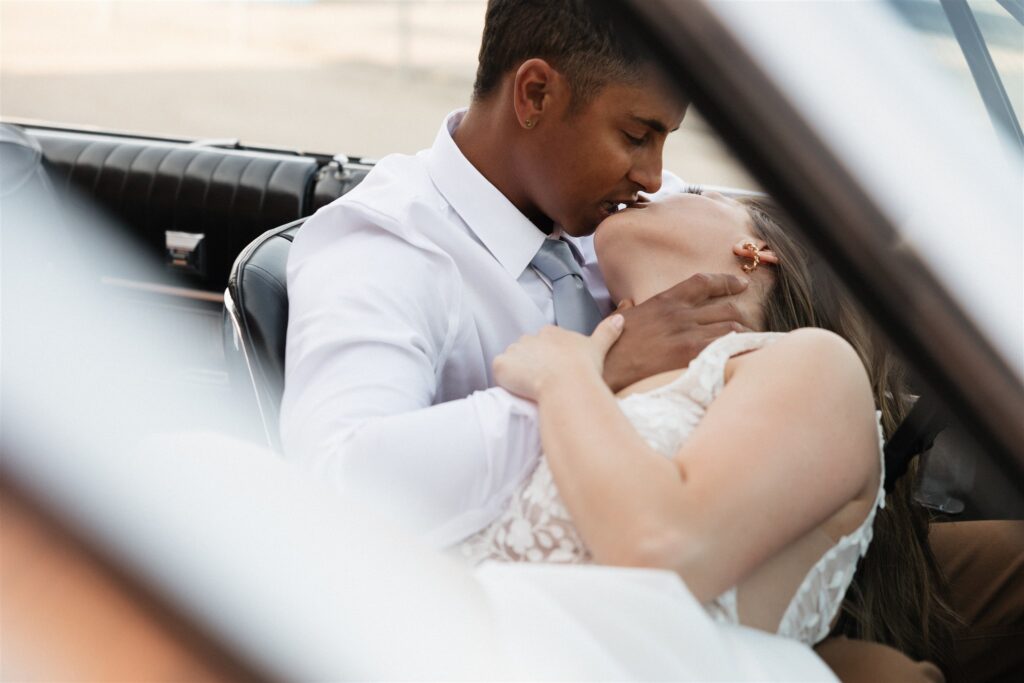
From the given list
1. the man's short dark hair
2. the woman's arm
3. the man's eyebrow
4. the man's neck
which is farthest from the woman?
the man's neck

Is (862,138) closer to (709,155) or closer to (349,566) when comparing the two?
(709,155)

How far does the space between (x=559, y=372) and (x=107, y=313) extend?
81.7 inches

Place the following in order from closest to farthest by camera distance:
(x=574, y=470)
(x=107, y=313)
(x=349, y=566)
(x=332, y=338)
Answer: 1. (x=349, y=566)
2. (x=574, y=470)
3. (x=332, y=338)
4. (x=107, y=313)

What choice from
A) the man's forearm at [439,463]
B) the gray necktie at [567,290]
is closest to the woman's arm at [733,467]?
the man's forearm at [439,463]

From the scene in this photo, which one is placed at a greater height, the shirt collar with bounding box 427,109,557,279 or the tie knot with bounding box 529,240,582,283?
the shirt collar with bounding box 427,109,557,279

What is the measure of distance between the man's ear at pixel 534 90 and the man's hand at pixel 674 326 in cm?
38

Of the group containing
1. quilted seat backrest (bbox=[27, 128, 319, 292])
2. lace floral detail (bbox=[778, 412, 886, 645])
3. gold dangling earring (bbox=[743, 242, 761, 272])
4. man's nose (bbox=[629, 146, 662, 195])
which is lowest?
quilted seat backrest (bbox=[27, 128, 319, 292])

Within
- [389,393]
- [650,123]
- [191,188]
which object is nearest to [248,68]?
[191,188]

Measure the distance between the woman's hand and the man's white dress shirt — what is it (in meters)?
0.03

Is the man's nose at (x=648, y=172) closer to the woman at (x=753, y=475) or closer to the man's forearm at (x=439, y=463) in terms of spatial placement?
the woman at (x=753, y=475)

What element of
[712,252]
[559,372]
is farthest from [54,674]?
[712,252]

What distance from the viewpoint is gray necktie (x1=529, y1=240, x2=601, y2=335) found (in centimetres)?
Answer: 161

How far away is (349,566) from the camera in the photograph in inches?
30.4

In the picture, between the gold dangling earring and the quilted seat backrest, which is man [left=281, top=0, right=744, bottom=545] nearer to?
the gold dangling earring
